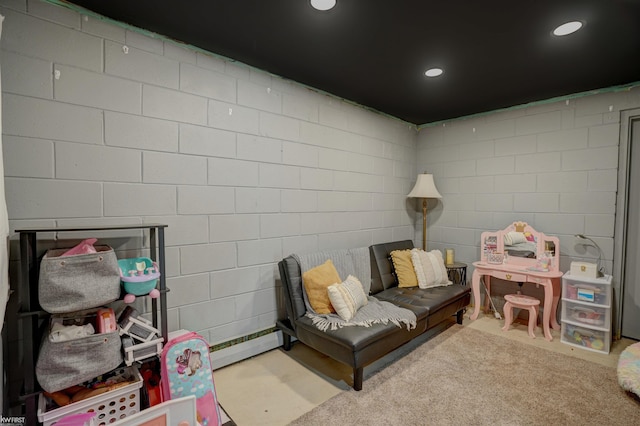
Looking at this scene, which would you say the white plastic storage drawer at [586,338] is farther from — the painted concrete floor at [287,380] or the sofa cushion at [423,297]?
the sofa cushion at [423,297]

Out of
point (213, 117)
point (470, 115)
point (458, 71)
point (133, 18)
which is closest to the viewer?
point (133, 18)

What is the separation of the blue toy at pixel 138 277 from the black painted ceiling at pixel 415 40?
148 centimetres

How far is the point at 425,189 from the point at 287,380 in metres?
2.71

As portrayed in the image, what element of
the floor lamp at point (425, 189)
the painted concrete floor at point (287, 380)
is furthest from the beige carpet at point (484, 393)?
the floor lamp at point (425, 189)

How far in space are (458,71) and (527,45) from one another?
0.53 metres

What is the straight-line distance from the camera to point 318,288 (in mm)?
2477

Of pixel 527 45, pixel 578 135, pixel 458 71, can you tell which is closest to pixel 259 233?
pixel 458 71

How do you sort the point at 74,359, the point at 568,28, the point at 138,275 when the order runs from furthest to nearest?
the point at 568,28 < the point at 138,275 < the point at 74,359

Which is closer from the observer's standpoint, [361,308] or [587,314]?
[361,308]

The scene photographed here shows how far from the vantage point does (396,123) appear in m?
3.98

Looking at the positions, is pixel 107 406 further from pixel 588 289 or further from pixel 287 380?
pixel 588 289

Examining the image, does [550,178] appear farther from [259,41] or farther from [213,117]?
[213,117]

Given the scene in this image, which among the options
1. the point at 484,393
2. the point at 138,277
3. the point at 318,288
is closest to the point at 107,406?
the point at 138,277

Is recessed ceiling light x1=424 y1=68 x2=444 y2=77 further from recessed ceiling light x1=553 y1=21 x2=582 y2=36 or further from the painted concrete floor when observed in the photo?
the painted concrete floor
